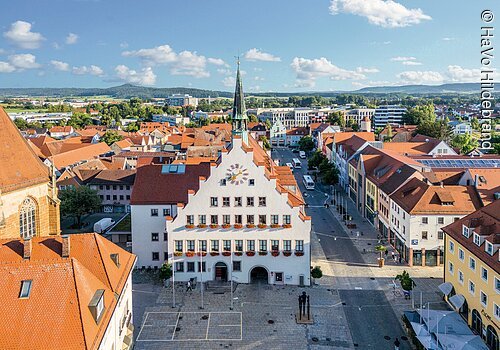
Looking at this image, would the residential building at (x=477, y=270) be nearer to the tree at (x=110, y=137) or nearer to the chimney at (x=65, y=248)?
the chimney at (x=65, y=248)

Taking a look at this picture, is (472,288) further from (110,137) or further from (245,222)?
(110,137)

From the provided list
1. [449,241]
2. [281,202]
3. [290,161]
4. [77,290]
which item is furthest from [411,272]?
[290,161]

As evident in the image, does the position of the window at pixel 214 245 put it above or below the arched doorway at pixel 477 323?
above

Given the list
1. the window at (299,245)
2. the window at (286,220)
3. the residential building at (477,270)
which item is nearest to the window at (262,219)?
the window at (286,220)

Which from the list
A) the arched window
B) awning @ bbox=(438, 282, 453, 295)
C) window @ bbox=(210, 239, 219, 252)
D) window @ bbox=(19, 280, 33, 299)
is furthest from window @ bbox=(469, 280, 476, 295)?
the arched window

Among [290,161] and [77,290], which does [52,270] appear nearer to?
[77,290]

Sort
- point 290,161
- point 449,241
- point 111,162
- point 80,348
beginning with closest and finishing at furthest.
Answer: point 80,348 → point 449,241 → point 111,162 → point 290,161

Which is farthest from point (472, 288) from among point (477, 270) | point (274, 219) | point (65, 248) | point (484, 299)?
point (65, 248)
